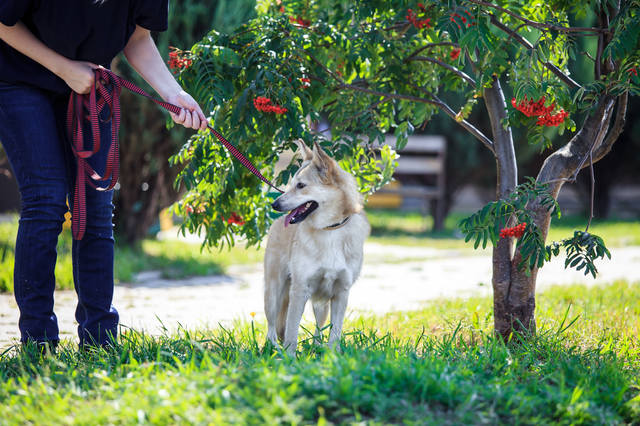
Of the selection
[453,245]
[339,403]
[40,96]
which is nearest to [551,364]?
[339,403]

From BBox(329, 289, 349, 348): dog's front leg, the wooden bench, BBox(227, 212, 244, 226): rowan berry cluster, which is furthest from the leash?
the wooden bench

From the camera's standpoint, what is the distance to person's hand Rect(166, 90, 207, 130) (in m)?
2.80

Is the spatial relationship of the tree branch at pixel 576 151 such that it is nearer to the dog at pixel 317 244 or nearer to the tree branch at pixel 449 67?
the tree branch at pixel 449 67

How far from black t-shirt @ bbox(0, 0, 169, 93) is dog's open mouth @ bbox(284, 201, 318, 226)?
123 cm

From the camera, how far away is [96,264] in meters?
2.82

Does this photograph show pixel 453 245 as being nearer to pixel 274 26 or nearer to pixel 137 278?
pixel 137 278

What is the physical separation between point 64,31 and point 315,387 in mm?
1798

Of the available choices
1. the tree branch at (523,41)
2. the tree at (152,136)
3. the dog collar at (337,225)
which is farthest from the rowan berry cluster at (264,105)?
the tree at (152,136)

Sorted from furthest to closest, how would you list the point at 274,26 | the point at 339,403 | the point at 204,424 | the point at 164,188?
the point at 164,188 < the point at 274,26 < the point at 339,403 < the point at 204,424

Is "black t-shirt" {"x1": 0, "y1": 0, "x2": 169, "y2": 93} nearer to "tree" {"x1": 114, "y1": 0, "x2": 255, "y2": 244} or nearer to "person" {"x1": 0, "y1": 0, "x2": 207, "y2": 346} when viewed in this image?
"person" {"x1": 0, "y1": 0, "x2": 207, "y2": 346}

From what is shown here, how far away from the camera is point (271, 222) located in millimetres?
3953

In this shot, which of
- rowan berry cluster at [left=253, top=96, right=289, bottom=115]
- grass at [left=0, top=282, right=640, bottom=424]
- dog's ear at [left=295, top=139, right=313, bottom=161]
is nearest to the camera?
grass at [left=0, top=282, right=640, bottom=424]

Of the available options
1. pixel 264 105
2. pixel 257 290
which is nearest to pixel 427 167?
pixel 257 290

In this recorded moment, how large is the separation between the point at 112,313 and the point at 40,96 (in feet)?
3.35
